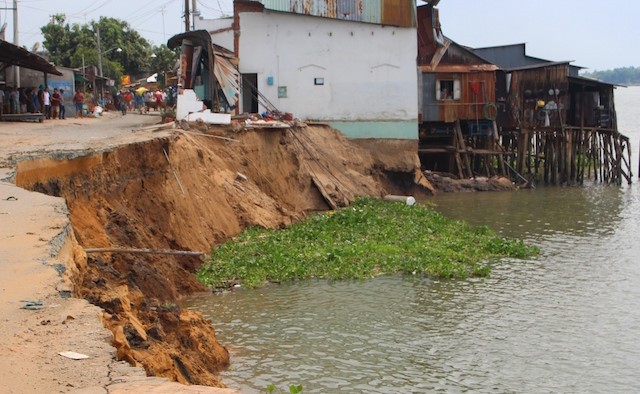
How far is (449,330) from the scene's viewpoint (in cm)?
1215

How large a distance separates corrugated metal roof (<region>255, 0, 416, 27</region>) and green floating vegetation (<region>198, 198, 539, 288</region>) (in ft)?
36.4

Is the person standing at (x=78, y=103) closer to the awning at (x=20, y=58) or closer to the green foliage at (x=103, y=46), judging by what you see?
the awning at (x=20, y=58)

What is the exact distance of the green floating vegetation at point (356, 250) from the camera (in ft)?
50.3

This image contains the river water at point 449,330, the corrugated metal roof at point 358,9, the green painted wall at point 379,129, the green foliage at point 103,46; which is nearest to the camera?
the river water at point 449,330

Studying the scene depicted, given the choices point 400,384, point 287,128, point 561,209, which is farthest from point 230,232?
point 561,209

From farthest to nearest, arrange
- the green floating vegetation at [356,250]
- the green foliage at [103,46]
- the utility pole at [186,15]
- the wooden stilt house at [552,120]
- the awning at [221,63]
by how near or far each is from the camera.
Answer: the green foliage at [103,46], the utility pole at [186,15], the wooden stilt house at [552,120], the awning at [221,63], the green floating vegetation at [356,250]

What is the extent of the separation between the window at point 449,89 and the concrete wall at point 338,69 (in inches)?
86.2

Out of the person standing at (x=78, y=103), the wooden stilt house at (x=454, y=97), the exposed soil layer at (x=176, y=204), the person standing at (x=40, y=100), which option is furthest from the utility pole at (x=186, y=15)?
the exposed soil layer at (x=176, y=204)

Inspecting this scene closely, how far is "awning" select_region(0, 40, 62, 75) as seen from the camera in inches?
953

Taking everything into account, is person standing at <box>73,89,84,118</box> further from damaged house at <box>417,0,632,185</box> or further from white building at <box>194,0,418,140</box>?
damaged house at <box>417,0,632,185</box>

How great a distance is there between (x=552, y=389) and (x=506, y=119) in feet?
86.5

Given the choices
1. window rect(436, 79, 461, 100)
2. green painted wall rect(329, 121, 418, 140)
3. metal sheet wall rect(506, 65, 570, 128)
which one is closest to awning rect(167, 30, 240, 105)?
green painted wall rect(329, 121, 418, 140)

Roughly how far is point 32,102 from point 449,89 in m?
16.6

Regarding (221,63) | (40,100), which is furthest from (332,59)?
→ (40,100)
